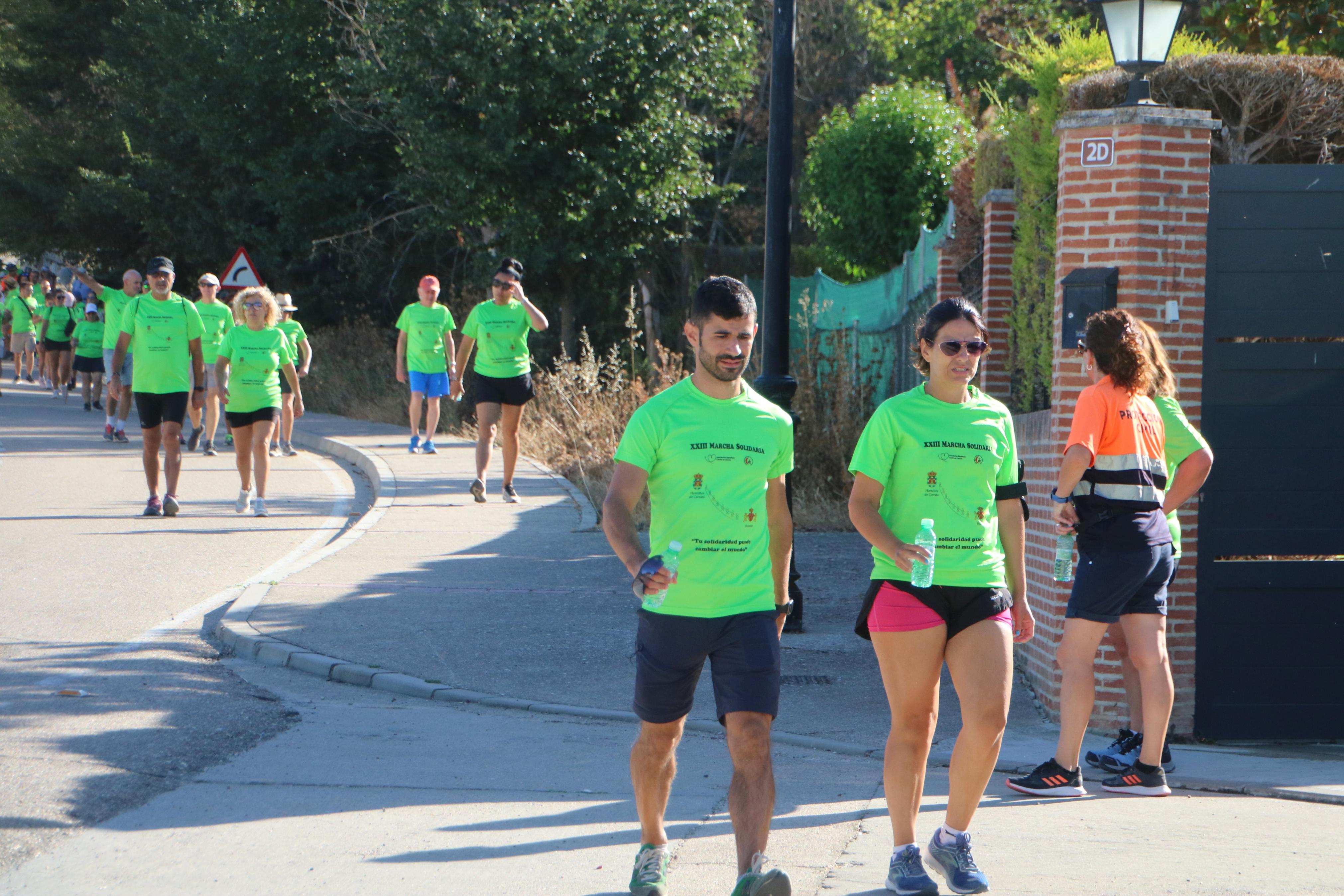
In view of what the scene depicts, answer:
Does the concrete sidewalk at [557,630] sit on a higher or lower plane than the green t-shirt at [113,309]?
lower

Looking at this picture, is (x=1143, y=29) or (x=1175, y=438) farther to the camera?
(x=1143, y=29)

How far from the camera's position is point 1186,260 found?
20.8 ft

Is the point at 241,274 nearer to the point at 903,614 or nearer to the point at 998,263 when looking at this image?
the point at 998,263

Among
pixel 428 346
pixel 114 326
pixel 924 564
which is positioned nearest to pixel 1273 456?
pixel 924 564

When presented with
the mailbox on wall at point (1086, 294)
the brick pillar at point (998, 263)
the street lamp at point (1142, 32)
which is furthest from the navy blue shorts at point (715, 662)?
the brick pillar at point (998, 263)

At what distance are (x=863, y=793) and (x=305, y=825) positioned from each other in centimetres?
210

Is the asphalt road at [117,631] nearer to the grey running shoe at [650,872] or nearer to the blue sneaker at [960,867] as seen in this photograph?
the grey running shoe at [650,872]

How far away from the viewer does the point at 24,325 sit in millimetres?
33562

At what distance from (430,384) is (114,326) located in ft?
20.2

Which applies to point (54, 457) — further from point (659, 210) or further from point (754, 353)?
point (659, 210)

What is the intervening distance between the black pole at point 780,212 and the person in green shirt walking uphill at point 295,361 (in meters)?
7.88

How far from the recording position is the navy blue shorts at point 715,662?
4066 millimetres

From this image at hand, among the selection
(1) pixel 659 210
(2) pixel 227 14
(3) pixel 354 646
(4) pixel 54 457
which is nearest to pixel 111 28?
(2) pixel 227 14

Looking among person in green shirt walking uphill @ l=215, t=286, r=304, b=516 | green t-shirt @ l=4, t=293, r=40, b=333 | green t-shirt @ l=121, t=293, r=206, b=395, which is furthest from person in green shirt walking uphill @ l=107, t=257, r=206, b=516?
green t-shirt @ l=4, t=293, r=40, b=333
